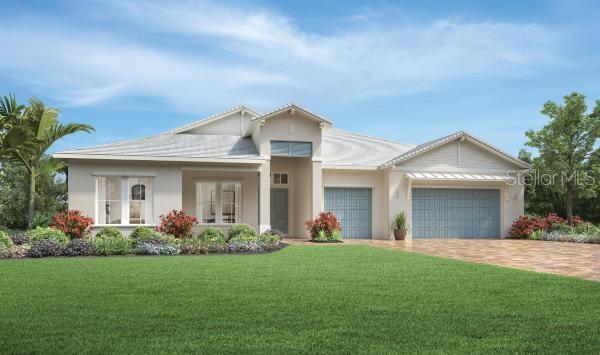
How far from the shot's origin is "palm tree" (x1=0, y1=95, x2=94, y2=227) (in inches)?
894

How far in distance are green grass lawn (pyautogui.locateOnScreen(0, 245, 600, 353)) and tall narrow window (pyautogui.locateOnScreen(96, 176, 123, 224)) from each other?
847 centimetres

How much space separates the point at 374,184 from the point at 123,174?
1056cm

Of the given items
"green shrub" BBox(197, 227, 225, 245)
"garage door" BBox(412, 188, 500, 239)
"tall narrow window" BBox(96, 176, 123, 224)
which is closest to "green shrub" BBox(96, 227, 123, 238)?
"tall narrow window" BBox(96, 176, 123, 224)

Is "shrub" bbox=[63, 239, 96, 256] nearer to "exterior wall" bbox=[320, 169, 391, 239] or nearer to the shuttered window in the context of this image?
the shuttered window

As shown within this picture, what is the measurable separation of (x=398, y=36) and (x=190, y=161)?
9357 mm

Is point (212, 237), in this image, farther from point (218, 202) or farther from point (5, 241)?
point (5, 241)

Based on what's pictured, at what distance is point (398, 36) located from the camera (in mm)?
16344

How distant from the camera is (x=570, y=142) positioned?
26.0 metres

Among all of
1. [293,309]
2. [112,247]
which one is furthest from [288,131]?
[293,309]

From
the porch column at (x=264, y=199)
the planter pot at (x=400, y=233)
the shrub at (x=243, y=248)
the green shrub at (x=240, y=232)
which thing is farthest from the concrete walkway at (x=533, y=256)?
the porch column at (x=264, y=199)

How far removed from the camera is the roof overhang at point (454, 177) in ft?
78.7

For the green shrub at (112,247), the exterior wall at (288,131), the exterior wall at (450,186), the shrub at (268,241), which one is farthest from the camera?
the exterior wall at (450,186)

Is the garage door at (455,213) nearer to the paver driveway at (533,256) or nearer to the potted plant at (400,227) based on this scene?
the potted plant at (400,227)

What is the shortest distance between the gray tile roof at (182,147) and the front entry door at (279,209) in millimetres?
2683
